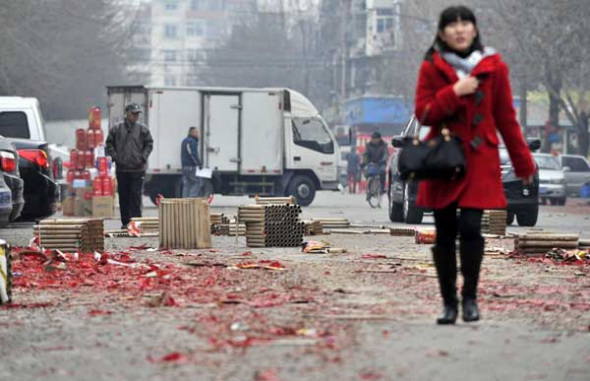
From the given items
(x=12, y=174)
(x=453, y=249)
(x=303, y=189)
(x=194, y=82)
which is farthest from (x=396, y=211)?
(x=194, y=82)

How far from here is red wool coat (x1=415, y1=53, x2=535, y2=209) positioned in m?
8.66

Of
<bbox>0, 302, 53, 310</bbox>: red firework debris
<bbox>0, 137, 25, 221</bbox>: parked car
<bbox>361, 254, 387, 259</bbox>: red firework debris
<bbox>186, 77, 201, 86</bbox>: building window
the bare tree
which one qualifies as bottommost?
<bbox>0, 302, 53, 310</bbox>: red firework debris

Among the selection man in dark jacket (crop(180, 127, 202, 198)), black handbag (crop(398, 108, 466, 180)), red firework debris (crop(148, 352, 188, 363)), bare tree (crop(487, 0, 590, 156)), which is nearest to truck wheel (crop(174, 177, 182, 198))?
man in dark jacket (crop(180, 127, 202, 198))

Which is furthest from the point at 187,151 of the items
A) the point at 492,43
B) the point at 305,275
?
the point at 492,43

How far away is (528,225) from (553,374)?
19.6m

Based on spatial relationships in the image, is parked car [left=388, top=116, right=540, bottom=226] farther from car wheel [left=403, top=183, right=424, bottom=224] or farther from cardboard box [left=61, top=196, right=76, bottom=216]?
cardboard box [left=61, top=196, right=76, bottom=216]

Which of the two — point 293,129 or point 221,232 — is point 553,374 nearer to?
point 221,232

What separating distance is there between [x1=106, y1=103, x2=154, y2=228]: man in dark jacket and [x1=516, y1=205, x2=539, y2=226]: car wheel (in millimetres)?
7012

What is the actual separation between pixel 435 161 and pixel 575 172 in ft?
156

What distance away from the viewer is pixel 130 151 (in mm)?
21688

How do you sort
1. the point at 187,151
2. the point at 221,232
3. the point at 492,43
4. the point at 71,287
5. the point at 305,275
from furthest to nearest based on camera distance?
1. the point at 492,43
2. the point at 187,151
3. the point at 221,232
4. the point at 305,275
5. the point at 71,287

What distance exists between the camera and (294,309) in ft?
30.8

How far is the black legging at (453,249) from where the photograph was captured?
8.79 m

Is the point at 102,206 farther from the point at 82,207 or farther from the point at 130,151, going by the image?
the point at 130,151
